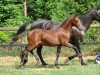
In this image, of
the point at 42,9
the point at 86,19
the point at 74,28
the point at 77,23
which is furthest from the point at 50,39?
the point at 42,9

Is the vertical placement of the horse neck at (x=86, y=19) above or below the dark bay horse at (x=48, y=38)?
above

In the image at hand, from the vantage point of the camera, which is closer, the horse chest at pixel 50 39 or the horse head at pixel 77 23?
the horse chest at pixel 50 39

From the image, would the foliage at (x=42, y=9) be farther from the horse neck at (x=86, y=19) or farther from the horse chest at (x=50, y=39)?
the horse chest at (x=50, y=39)

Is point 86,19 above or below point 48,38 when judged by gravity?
above

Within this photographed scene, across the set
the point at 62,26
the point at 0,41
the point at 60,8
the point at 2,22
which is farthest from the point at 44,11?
the point at 62,26

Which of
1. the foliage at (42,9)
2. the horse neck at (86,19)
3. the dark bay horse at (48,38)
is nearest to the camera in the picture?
the dark bay horse at (48,38)

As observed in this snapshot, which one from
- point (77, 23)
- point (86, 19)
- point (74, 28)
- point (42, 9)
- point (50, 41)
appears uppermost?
point (77, 23)

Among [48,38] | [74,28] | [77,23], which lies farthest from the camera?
[74,28]

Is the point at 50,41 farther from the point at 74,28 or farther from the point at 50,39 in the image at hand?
the point at 74,28

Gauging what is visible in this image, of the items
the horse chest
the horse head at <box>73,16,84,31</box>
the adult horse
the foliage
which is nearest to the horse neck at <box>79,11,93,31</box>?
the adult horse

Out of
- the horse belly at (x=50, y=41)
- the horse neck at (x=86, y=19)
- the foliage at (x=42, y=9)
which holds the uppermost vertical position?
the horse neck at (x=86, y=19)

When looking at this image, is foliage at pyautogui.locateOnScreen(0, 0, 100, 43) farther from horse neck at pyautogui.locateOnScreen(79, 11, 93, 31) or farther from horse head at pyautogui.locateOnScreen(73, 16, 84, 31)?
horse head at pyautogui.locateOnScreen(73, 16, 84, 31)

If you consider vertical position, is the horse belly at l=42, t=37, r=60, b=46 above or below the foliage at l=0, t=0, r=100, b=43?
above

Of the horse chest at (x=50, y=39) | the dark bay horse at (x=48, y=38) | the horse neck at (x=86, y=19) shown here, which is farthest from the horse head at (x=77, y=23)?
the horse neck at (x=86, y=19)
